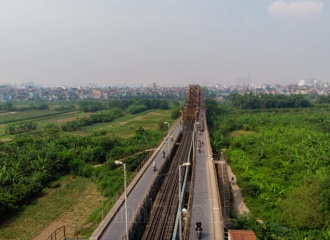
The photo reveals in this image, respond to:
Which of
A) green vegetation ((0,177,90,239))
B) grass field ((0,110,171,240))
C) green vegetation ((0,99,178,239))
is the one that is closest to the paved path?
green vegetation ((0,99,178,239))

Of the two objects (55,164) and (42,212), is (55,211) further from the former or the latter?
(55,164)

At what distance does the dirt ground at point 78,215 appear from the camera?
22.5 metres

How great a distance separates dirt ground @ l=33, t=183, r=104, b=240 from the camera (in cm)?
2255

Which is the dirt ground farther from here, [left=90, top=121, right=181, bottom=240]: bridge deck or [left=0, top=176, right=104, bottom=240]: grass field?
[left=90, top=121, right=181, bottom=240]: bridge deck

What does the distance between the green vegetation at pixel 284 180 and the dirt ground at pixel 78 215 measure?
12.7 meters

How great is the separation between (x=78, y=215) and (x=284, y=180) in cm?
2013

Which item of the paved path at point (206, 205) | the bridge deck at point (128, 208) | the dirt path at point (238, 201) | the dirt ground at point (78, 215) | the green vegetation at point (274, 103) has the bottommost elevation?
the dirt ground at point (78, 215)

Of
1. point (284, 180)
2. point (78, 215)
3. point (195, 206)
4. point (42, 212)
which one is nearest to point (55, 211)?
point (42, 212)

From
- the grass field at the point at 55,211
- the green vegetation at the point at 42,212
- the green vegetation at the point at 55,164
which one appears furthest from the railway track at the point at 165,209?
the green vegetation at the point at 42,212

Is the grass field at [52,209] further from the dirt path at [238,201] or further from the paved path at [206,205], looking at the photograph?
the dirt path at [238,201]

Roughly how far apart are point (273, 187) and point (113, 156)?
20133 millimetres

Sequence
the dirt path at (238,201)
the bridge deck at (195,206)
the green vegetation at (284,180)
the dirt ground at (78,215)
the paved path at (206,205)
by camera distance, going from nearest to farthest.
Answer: the paved path at (206,205) < the bridge deck at (195,206) < the green vegetation at (284,180) < the dirt ground at (78,215) < the dirt path at (238,201)

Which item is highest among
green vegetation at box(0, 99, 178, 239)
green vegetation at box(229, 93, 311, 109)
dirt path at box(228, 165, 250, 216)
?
green vegetation at box(229, 93, 311, 109)

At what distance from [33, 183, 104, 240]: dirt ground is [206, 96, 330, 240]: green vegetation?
12.7m
